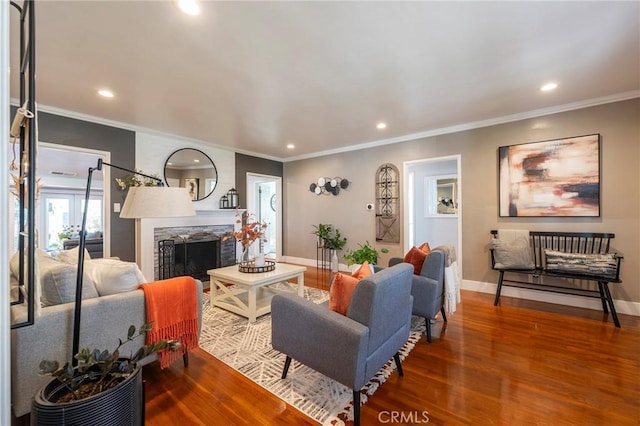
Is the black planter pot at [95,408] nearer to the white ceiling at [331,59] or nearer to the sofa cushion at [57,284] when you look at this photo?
the sofa cushion at [57,284]

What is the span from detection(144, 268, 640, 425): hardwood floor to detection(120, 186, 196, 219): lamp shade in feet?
3.93

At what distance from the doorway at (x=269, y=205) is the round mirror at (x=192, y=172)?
1.41m

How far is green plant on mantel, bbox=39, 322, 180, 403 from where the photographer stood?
3.66 feet

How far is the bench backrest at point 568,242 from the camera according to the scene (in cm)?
314

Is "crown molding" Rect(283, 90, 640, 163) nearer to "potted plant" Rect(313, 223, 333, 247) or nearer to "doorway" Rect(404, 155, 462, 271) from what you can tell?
"doorway" Rect(404, 155, 462, 271)

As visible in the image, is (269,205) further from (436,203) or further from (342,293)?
(342,293)

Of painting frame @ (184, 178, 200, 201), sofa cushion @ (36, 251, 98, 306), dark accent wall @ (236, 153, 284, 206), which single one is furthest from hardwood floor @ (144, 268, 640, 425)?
dark accent wall @ (236, 153, 284, 206)

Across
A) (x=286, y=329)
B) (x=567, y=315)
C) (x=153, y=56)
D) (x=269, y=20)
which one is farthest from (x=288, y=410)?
(x=567, y=315)

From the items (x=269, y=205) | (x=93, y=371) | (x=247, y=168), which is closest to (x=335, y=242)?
(x=247, y=168)

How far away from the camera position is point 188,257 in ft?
14.5

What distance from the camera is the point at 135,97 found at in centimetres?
299

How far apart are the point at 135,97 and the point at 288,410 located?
3.38 m

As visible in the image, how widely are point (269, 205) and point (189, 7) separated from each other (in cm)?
625

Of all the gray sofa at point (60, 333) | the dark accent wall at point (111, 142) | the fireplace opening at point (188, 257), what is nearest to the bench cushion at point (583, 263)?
the gray sofa at point (60, 333)
